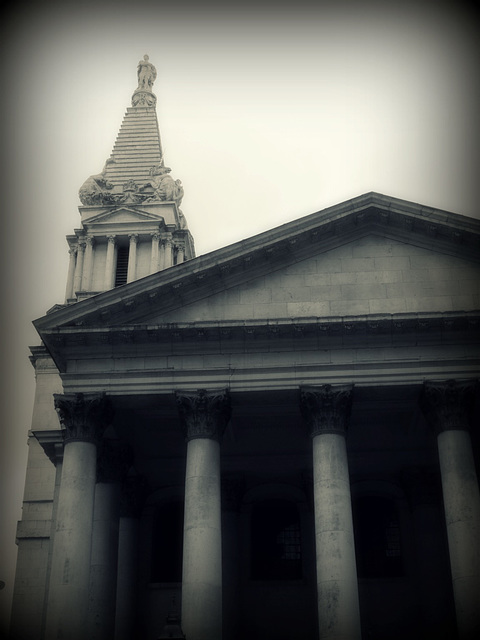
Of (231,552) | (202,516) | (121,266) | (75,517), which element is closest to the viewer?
(202,516)

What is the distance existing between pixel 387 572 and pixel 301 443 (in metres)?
6.14

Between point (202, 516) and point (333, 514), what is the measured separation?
4128mm

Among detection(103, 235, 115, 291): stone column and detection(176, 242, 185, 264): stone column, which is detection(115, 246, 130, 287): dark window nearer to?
detection(103, 235, 115, 291): stone column

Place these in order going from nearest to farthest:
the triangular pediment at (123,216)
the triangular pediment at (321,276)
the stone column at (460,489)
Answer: the stone column at (460,489) < the triangular pediment at (321,276) < the triangular pediment at (123,216)

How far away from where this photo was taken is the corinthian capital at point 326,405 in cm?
2783

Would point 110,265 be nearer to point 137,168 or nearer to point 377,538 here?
point 137,168

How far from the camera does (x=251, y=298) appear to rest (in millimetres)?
29906

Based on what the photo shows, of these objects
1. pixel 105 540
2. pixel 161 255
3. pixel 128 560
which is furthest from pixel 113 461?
pixel 161 255

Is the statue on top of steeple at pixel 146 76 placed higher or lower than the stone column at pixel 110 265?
higher

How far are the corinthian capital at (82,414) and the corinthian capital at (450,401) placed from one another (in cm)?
1103

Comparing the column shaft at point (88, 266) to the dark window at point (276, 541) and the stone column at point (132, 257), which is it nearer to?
the stone column at point (132, 257)

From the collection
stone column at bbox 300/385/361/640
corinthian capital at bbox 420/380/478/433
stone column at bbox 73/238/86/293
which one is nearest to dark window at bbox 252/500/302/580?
stone column at bbox 300/385/361/640

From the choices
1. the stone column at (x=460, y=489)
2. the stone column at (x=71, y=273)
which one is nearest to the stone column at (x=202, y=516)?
the stone column at (x=460, y=489)

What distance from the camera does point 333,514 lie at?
1035 inches
